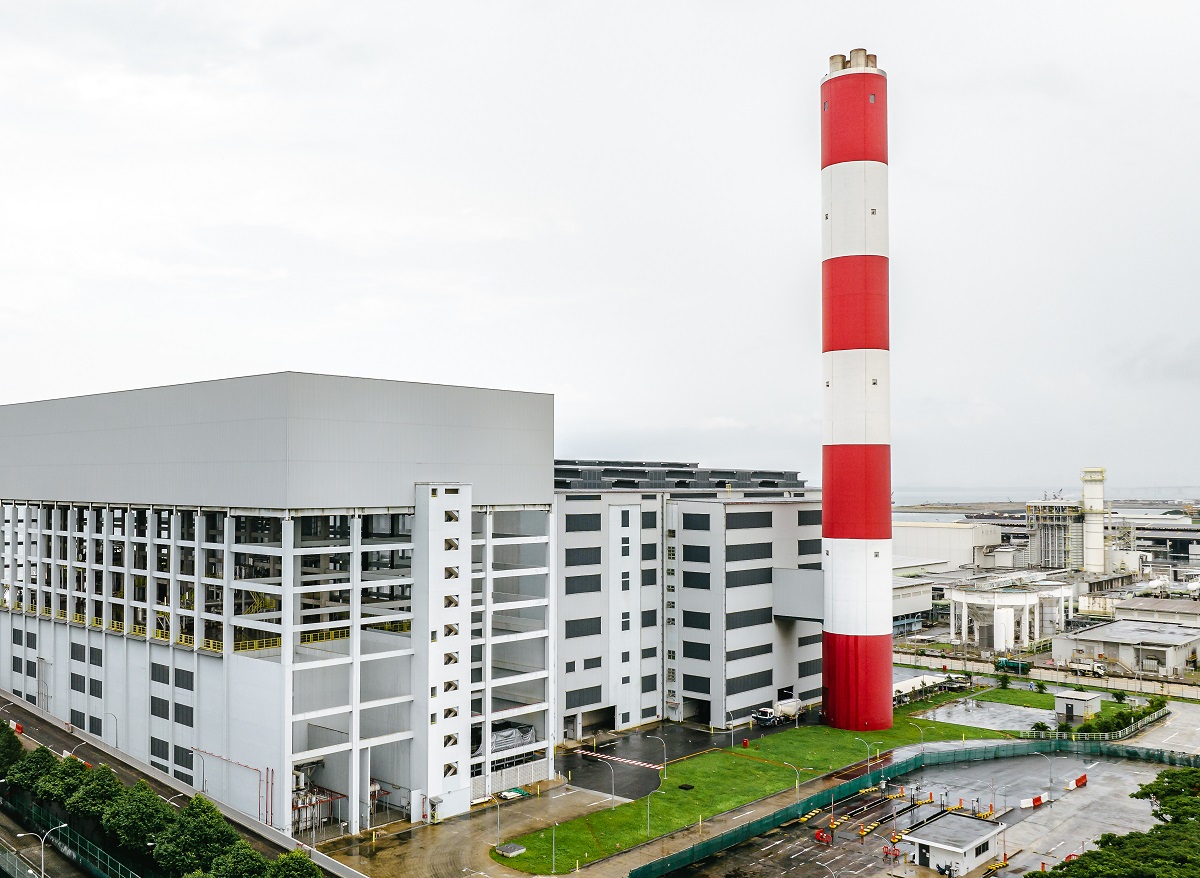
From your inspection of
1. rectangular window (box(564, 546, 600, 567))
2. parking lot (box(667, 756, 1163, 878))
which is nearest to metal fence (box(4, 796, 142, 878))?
parking lot (box(667, 756, 1163, 878))

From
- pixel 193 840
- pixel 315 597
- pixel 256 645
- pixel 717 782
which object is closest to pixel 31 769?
pixel 256 645

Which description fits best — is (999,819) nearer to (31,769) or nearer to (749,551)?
(749,551)

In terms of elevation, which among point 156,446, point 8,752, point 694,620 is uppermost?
point 156,446

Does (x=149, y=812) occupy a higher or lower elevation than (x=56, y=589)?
lower

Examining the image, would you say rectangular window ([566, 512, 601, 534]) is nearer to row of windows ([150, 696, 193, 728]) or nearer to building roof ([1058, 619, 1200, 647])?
row of windows ([150, 696, 193, 728])

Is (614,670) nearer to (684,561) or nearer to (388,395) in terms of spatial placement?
(684,561)

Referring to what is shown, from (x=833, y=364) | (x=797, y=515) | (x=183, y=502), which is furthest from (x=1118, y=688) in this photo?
(x=183, y=502)
